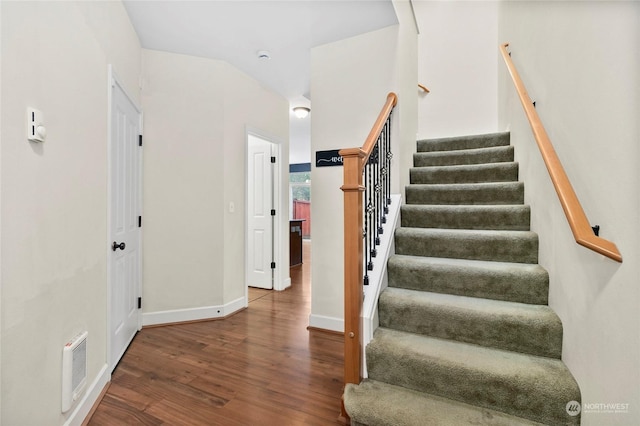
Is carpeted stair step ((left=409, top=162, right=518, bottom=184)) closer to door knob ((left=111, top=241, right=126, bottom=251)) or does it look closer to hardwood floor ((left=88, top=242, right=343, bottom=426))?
hardwood floor ((left=88, top=242, right=343, bottom=426))

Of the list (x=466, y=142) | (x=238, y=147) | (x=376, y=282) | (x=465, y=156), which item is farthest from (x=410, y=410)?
(x=238, y=147)

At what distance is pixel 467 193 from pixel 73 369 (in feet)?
9.73

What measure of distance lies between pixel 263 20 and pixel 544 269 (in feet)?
9.50

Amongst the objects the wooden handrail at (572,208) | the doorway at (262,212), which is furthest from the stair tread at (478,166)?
the doorway at (262,212)

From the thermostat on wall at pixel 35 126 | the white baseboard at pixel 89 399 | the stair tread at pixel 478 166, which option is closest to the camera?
the thermostat on wall at pixel 35 126

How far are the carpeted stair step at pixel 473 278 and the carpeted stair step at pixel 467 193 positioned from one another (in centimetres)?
Answer: 68

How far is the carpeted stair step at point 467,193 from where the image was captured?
100 inches

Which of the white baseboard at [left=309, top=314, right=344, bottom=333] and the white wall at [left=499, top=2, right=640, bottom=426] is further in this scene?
the white baseboard at [left=309, top=314, right=344, bottom=333]

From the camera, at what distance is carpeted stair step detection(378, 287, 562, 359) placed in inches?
64.9

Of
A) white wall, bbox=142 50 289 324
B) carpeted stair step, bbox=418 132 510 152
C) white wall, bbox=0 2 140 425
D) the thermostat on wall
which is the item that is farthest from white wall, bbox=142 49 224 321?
carpeted stair step, bbox=418 132 510 152

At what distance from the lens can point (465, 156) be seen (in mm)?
3082

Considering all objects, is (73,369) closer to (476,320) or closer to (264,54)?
(476,320)

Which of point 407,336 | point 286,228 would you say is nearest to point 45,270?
point 407,336

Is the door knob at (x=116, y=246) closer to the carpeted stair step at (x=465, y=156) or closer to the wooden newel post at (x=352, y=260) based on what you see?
the wooden newel post at (x=352, y=260)
